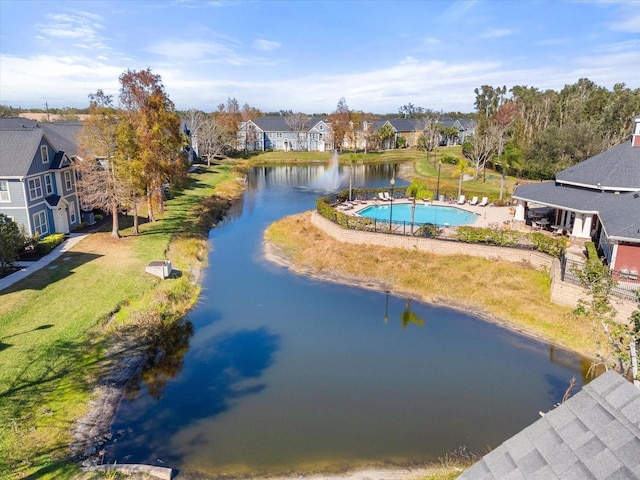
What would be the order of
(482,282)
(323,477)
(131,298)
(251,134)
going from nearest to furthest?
(323,477) → (131,298) → (482,282) → (251,134)

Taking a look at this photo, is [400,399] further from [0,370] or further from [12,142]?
[12,142]

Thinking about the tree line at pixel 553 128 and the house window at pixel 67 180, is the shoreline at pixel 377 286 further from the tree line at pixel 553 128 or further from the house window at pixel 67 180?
the tree line at pixel 553 128

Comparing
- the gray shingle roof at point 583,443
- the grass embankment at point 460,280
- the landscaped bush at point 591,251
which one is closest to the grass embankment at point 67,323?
the grass embankment at point 460,280

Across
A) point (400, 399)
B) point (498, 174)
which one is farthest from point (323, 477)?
point (498, 174)

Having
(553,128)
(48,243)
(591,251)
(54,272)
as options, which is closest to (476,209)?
(591,251)

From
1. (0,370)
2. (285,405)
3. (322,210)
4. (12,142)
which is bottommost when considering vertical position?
(285,405)

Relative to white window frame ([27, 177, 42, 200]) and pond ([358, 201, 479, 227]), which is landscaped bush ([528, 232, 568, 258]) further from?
white window frame ([27, 177, 42, 200])

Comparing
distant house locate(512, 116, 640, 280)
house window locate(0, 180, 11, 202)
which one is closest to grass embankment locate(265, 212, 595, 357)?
distant house locate(512, 116, 640, 280)

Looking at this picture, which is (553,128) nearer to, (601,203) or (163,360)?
(601,203)
